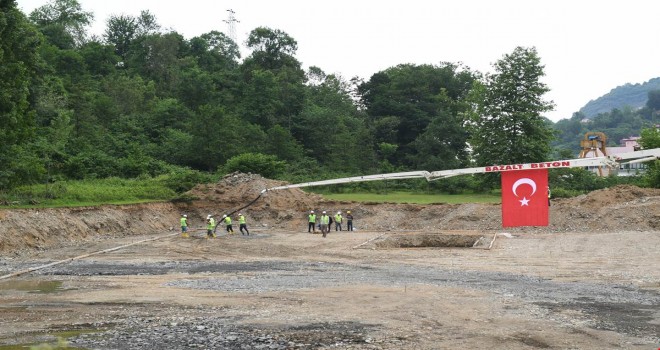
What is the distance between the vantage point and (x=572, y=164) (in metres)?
21.0

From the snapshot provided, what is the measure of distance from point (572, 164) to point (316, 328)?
11.4 meters

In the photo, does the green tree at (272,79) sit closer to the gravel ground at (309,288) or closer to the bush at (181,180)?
the bush at (181,180)

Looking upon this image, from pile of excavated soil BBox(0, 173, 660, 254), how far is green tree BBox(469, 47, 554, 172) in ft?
34.4

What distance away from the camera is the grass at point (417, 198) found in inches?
1870

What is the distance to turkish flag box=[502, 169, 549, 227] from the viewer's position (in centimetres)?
1914

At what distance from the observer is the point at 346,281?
68.2 feet

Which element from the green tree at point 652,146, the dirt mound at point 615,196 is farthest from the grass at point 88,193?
the green tree at point 652,146

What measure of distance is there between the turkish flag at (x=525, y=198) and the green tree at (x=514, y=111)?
33.7 m

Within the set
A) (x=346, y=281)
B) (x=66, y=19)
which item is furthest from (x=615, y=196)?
(x=66, y=19)

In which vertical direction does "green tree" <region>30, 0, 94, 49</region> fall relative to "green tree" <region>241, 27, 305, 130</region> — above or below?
above

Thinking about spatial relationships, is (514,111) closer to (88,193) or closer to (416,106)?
(416,106)

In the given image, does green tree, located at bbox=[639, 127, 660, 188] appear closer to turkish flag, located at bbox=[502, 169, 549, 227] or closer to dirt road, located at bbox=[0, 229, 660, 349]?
dirt road, located at bbox=[0, 229, 660, 349]

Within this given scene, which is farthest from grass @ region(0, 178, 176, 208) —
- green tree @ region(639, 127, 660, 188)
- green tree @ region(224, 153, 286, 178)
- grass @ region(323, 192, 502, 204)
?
green tree @ region(639, 127, 660, 188)

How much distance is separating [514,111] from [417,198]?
11.6m
